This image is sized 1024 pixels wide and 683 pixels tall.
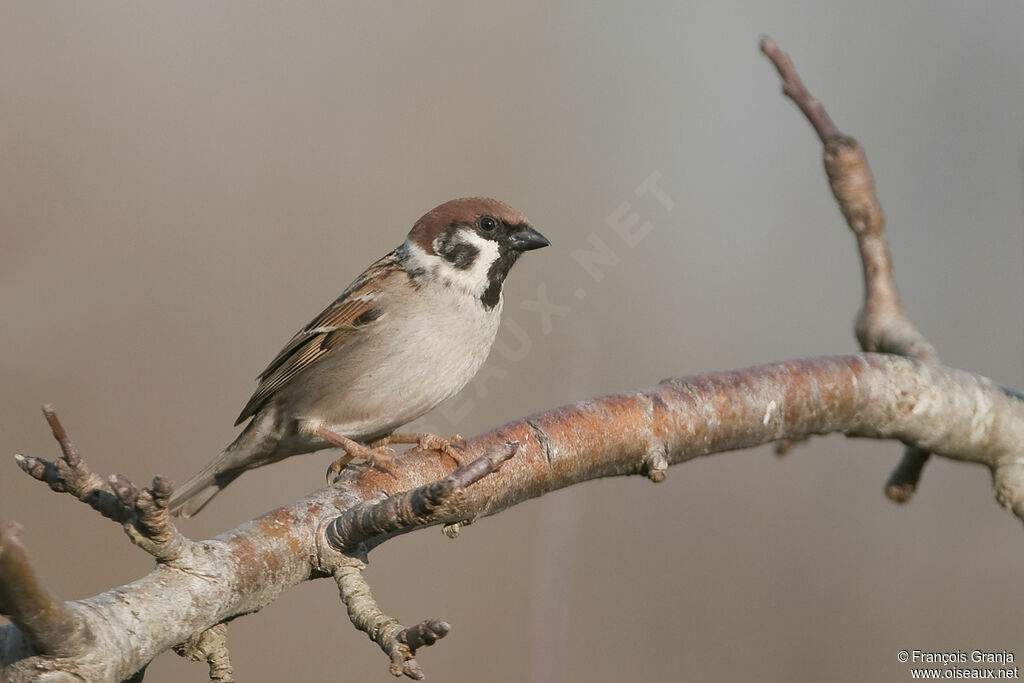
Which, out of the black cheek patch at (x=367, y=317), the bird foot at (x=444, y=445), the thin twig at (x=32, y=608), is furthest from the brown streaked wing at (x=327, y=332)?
the thin twig at (x=32, y=608)

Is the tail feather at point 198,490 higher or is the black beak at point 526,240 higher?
the black beak at point 526,240

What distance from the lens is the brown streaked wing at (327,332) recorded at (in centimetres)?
356

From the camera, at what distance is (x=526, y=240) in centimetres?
360

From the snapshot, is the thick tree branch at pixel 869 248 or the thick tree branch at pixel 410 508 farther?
the thick tree branch at pixel 869 248

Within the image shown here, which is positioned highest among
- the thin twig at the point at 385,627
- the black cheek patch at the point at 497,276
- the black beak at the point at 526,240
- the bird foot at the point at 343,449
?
the black beak at the point at 526,240

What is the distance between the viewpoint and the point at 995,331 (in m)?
5.55

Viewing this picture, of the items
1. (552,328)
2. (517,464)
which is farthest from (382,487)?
(552,328)

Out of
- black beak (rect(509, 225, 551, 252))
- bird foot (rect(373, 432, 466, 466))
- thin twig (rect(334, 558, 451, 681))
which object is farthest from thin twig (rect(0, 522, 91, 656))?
black beak (rect(509, 225, 551, 252))

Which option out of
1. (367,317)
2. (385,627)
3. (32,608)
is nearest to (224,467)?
(367,317)

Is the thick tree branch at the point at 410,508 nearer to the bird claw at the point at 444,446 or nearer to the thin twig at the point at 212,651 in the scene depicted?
the thin twig at the point at 212,651

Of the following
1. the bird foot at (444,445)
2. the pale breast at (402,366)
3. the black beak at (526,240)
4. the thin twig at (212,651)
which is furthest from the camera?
the black beak at (526,240)

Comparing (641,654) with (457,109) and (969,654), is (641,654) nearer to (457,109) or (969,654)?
(969,654)

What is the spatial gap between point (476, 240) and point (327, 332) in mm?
648

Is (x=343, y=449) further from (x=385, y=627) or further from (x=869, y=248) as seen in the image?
(x=869, y=248)
